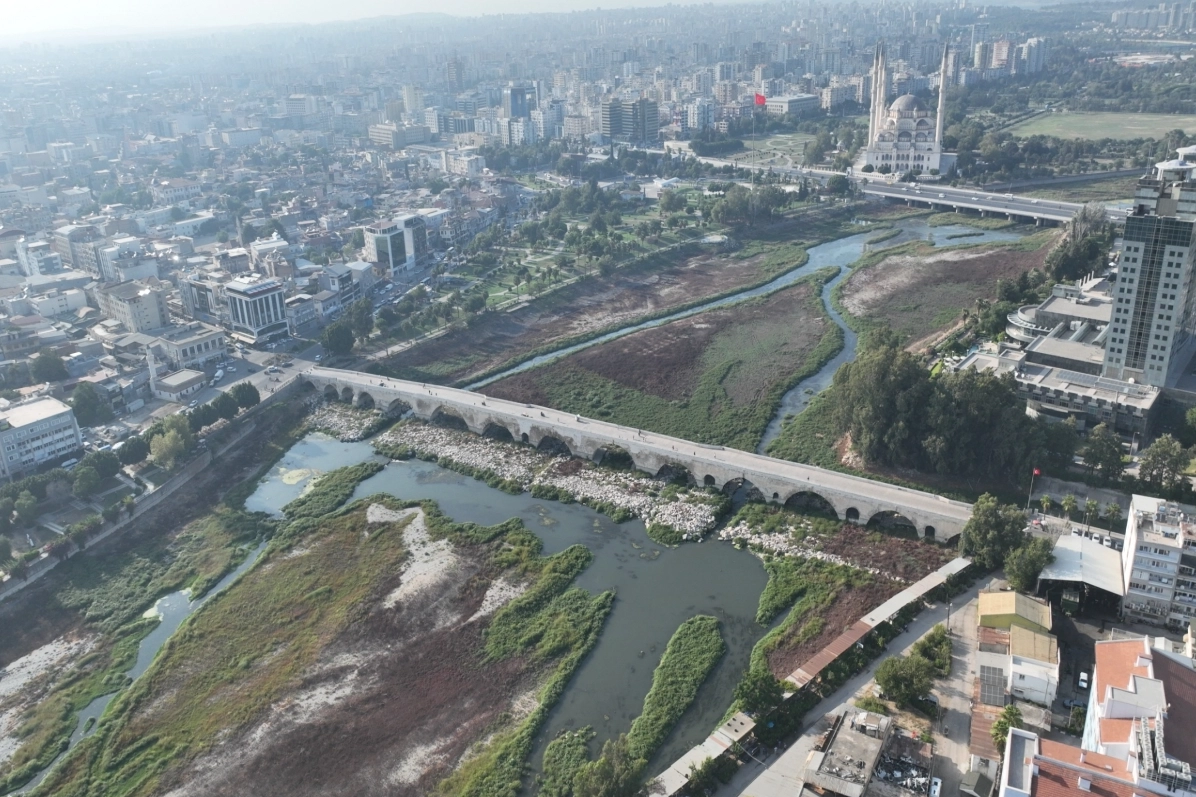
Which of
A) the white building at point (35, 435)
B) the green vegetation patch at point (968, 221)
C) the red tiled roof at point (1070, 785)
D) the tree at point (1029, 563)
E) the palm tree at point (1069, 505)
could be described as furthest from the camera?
the green vegetation patch at point (968, 221)

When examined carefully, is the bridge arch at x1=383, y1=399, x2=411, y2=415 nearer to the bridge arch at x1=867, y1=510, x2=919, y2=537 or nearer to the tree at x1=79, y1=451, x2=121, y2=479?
the tree at x1=79, y1=451, x2=121, y2=479

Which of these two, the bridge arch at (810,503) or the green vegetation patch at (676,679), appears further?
the bridge arch at (810,503)

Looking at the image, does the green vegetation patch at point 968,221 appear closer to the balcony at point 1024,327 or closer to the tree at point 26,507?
the balcony at point 1024,327

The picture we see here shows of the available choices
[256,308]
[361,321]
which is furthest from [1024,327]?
[256,308]

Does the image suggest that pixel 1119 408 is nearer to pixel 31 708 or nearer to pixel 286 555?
pixel 286 555

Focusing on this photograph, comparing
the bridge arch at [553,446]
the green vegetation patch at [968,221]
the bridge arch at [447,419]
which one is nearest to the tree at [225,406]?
the bridge arch at [447,419]
